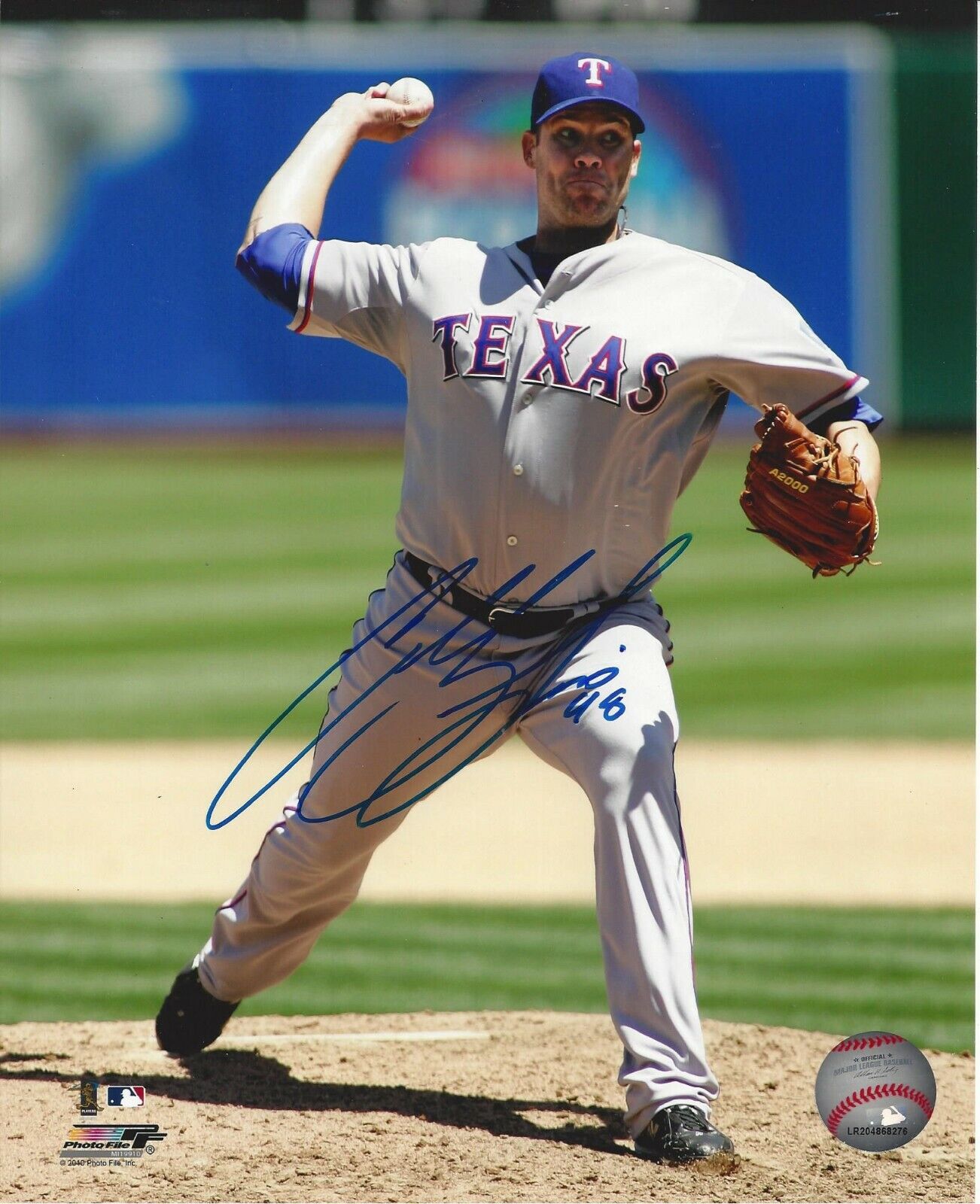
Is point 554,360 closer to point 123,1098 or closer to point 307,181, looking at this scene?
point 307,181

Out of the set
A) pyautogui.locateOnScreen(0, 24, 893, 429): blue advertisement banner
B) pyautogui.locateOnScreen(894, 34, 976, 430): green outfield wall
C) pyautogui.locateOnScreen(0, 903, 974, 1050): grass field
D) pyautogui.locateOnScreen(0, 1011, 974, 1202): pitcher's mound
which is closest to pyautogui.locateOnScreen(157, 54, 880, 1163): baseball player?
pyautogui.locateOnScreen(0, 1011, 974, 1202): pitcher's mound

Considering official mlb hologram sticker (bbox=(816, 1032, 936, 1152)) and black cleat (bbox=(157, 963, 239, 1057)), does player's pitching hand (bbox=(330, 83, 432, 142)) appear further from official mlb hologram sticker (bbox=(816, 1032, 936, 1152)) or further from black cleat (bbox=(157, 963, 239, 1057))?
official mlb hologram sticker (bbox=(816, 1032, 936, 1152))

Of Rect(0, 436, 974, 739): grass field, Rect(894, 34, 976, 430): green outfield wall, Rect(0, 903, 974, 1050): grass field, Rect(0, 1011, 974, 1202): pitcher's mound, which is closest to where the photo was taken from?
Rect(0, 1011, 974, 1202): pitcher's mound

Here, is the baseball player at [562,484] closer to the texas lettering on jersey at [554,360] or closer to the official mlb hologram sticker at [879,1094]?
the texas lettering on jersey at [554,360]

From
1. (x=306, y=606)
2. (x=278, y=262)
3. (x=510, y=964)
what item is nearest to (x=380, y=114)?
(x=278, y=262)

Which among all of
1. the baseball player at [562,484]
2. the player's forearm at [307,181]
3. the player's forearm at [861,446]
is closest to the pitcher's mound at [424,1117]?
the baseball player at [562,484]

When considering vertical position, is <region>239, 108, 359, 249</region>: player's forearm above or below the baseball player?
above
